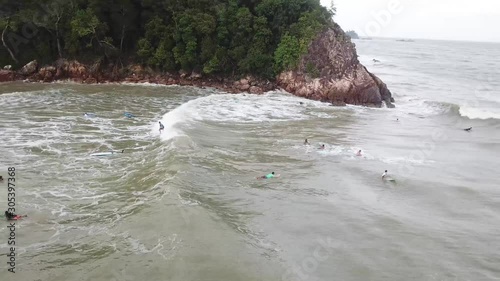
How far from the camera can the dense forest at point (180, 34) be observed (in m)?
36.6

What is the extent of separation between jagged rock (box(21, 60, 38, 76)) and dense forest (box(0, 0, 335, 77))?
0.68m

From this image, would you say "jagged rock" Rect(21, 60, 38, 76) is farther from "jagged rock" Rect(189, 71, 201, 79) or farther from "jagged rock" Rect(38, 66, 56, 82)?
"jagged rock" Rect(189, 71, 201, 79)

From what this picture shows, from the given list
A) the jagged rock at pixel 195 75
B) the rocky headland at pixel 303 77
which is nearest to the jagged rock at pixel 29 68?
the rocky headland at pixel 303 77

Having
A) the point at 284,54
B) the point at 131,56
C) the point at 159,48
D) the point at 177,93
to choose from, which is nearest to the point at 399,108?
the point at 284,54

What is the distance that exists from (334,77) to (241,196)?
23.7m

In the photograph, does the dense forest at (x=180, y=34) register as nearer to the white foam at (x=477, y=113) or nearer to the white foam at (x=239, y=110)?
the white foam at (x=239, y=110)

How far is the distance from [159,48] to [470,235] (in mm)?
32112

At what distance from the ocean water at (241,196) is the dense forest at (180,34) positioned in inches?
414

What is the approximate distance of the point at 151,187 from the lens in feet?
46.4

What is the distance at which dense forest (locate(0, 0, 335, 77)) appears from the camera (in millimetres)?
36625

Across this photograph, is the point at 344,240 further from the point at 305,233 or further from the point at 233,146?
the point at 233,146

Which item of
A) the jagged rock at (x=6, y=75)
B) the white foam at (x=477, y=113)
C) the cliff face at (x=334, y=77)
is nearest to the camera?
the white foam at (x=477, y=113)

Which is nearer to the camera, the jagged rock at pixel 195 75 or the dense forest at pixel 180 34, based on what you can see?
the dense forest at pixel 180 34

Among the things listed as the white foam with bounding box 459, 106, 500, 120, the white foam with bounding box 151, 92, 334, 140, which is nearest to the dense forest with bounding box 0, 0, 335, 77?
the white foam with bounding box 151, 92, 334, 140
